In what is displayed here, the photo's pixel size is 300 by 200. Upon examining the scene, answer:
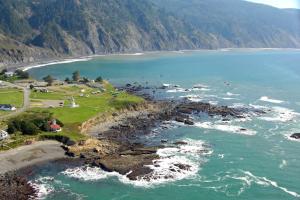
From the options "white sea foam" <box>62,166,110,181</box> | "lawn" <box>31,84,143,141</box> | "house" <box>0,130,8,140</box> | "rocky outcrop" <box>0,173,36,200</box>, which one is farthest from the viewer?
"lawn" <box>31,84,143,141</box>

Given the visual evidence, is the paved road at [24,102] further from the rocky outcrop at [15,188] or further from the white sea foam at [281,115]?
the white sea foam at [281,115]

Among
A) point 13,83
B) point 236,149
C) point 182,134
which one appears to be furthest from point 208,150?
point 13,83

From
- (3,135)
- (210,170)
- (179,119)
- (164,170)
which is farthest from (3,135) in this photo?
(179,119)

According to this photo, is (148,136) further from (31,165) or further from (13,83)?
(13,83)

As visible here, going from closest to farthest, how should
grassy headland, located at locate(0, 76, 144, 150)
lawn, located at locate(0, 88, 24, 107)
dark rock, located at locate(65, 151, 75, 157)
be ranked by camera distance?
dark rock, located at locate(65, 151, 75, 157) < grassy headland, located at locate(0, 76, 144, 150) < lawn, located at locate(0, 88, 24, 107)

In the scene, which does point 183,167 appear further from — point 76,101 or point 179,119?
point 76,101

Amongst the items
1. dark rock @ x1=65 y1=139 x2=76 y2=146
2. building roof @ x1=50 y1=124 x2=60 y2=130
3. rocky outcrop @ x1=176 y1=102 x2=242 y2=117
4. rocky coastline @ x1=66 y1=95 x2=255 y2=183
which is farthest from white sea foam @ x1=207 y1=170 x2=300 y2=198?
rocky outcrop @ x1=176 y1=102 x2=242 y2=117

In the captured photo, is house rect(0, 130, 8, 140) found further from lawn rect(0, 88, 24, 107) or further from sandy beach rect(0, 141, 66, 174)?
lawn rect(0, 88, 24, 107)
